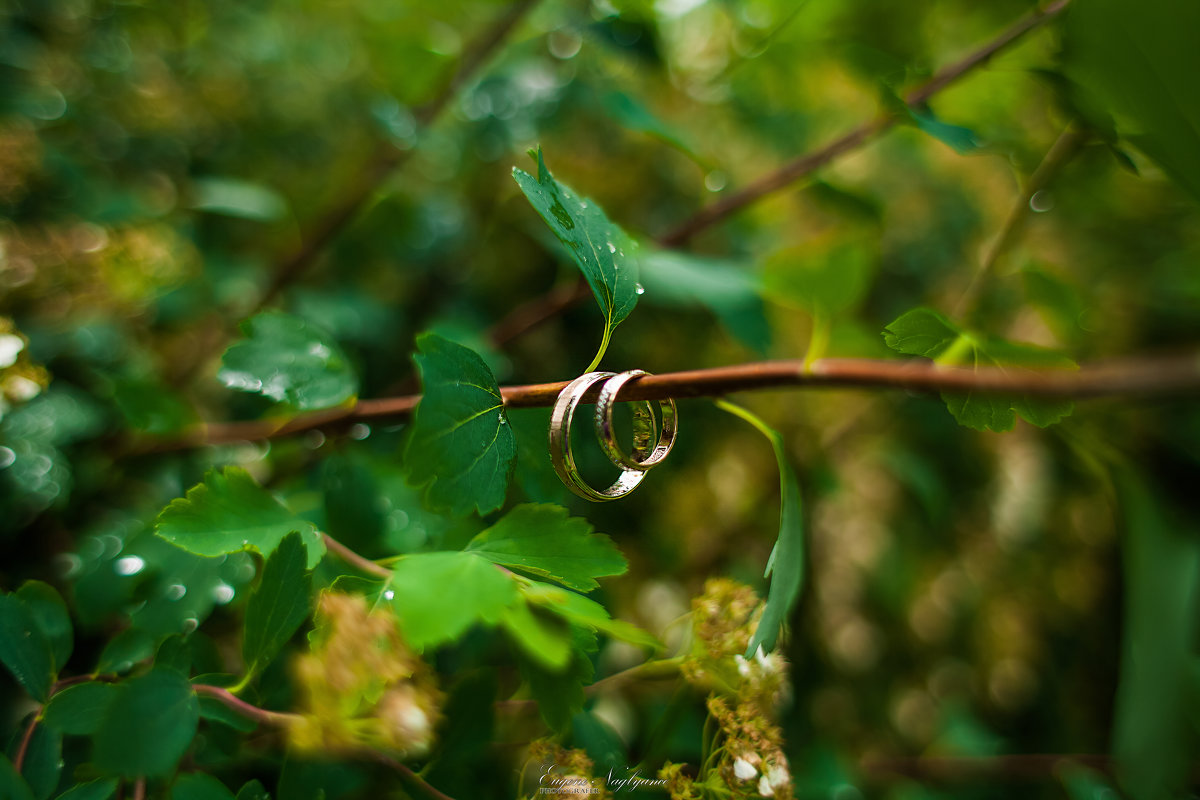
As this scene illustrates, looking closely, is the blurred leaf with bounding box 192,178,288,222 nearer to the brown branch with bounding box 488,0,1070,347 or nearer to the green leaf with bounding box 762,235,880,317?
the brown branch with bounding box 488,0,1070,347

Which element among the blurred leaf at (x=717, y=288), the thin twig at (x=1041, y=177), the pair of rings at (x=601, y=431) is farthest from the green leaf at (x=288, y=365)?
the thin twig at (x=1041, y=177)

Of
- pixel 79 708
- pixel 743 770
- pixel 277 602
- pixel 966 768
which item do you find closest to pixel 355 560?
pixel 277 602

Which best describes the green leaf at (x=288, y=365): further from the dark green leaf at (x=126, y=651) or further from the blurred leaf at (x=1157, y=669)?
the blurred leaf at (x=1157, y=669)

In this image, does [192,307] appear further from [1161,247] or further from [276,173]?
[1161,247]

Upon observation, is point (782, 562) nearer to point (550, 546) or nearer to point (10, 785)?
point (550, 546)

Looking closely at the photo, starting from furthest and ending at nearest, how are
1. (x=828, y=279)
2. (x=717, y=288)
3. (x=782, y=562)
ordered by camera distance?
(x=717, y=288) → (x=828, y=279) → (x=782, y=562)
